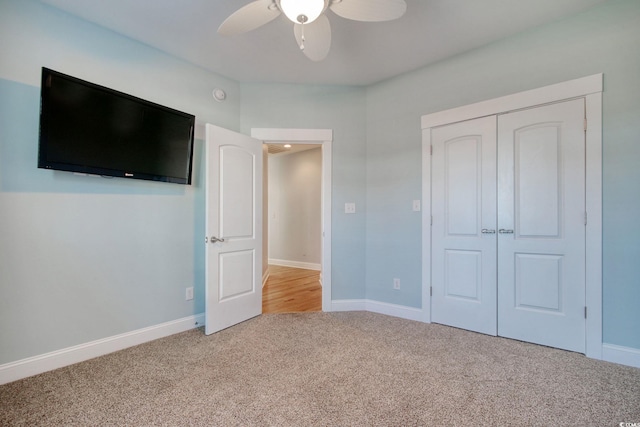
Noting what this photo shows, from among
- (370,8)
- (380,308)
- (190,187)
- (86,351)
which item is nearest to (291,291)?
(380,308)

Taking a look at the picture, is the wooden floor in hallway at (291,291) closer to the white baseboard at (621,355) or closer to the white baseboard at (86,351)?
the white baseboard at (86,351)

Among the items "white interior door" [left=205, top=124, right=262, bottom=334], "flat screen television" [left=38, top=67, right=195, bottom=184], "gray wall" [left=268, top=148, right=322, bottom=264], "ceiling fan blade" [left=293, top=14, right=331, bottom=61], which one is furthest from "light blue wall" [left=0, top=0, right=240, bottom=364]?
"gray wall" [left=268, top=148, right=322, bottom=264]

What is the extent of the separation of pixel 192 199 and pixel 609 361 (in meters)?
3.65

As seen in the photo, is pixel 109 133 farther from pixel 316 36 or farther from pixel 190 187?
pixel 316 36

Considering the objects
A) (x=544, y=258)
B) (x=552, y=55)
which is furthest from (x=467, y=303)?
(x=552, y=55)

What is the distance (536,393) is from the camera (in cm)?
177

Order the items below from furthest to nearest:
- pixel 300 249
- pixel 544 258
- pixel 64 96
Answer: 1. pixel 300 249
2. pixel 544 258
3. pixel 64 96

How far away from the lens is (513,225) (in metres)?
2.56

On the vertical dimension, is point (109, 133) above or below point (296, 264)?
above

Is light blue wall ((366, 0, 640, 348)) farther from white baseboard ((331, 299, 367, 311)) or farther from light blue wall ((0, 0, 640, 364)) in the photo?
white baseboard ((331, 299, 367, 311))

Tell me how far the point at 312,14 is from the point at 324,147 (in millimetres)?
1946

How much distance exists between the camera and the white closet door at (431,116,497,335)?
268 cm

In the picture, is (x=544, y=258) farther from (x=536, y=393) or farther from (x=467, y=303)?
(x=536, y=393)

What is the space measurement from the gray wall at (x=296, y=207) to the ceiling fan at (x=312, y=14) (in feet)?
14.1
